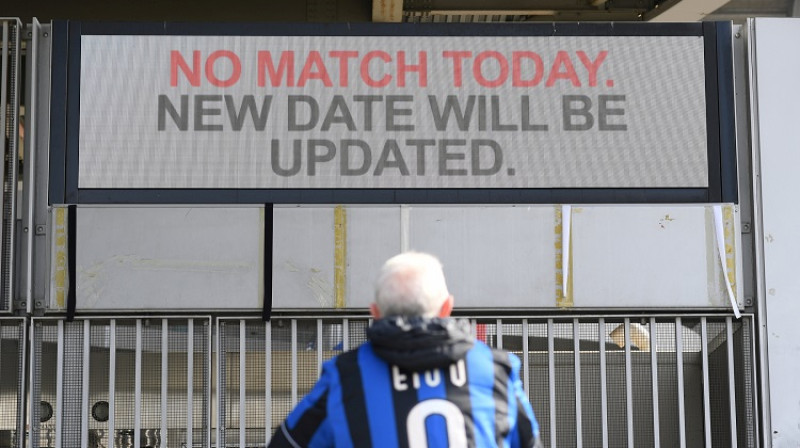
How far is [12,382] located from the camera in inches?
256

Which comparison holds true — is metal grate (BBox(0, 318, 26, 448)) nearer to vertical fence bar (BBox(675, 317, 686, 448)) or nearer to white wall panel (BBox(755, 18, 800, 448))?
vertical fence bar (BBox(675, 317, 686, 448))

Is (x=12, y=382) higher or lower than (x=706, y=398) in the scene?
higher

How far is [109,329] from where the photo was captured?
650 centimetres

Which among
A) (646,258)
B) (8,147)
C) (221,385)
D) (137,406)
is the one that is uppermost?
(8,147)

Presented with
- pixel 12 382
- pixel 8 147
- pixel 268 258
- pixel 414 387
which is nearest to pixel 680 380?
pixel 268 258

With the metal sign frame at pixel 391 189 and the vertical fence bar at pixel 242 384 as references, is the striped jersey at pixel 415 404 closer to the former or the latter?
the vertical fence bar at pixel 242 384

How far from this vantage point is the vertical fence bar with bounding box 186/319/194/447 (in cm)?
639

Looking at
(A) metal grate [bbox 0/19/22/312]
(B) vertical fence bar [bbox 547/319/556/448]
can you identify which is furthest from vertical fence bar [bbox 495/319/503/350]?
(A) metal grate [bbox 0/19/22/312]

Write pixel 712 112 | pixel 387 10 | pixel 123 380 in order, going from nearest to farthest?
pixel 123 380, pixel 712 112, pixel 387 10

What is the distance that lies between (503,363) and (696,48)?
4.04m

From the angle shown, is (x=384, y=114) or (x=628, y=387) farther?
(x=384, y=114)

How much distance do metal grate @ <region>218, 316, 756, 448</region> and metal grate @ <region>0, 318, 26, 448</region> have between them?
1.16 metres

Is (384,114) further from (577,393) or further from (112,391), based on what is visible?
(112,391)

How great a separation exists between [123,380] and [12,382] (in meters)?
0.66
